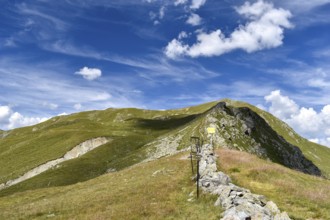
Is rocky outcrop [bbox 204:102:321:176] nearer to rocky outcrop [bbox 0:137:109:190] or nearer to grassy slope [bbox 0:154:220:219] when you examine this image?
grassy slope [bbox 0:154:220:219]

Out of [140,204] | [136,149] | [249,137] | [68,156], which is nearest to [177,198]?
[140,204]

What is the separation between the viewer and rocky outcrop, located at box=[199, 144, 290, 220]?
884 inches

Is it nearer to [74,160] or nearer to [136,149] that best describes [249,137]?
[136,149]

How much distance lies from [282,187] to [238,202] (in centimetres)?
1174

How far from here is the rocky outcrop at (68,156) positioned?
94.6 metres

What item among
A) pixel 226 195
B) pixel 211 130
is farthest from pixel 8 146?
pixel 226 195

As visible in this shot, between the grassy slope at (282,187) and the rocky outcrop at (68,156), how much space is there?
6471 centimetres

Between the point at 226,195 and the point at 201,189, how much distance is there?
6.51m

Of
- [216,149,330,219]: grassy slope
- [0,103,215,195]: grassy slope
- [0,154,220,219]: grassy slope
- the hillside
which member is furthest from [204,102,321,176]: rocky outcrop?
[0,154,220,219]: grassy slope

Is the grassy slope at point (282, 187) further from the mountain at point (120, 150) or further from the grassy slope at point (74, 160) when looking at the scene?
the grassy slope at point (74, 160)

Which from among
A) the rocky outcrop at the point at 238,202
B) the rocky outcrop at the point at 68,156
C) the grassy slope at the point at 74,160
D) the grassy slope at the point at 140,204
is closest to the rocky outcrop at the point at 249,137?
the grassy slope at the point at 74,160

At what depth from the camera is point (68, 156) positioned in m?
108

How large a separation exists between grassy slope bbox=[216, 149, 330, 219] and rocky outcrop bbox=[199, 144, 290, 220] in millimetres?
1988

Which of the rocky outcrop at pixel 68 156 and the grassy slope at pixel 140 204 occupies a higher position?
the rocky outcrop at pixel 68 156
